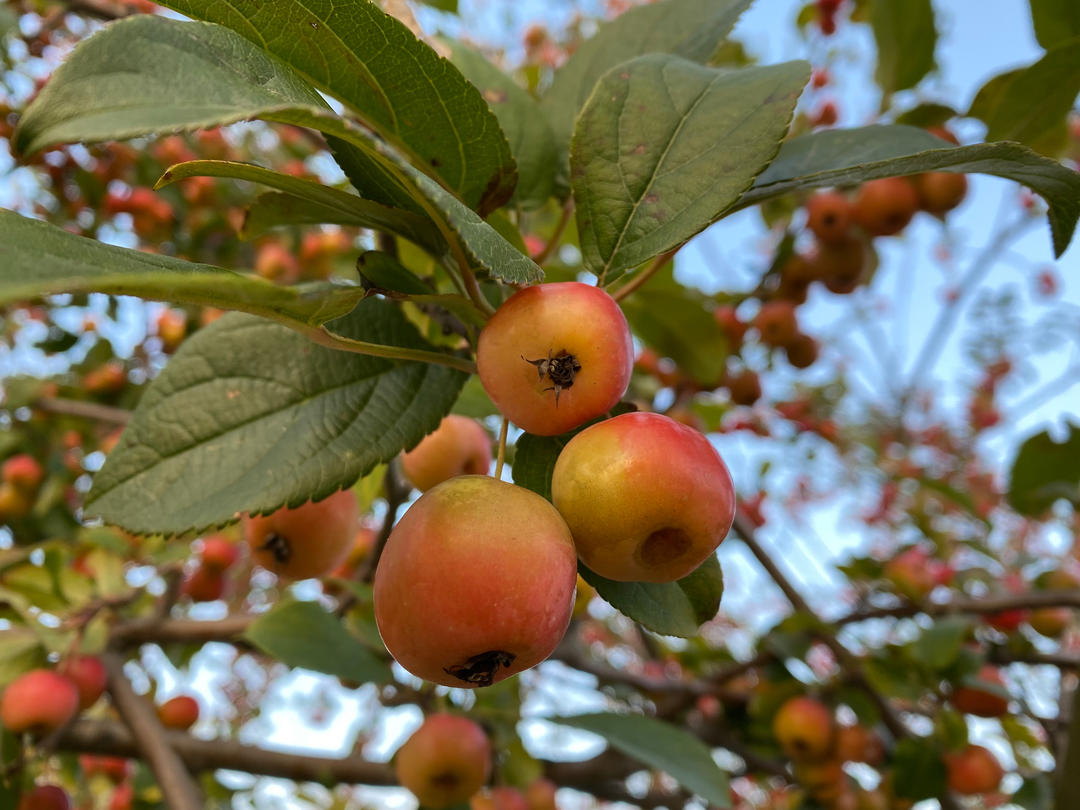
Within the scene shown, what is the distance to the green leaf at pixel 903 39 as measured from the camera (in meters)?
1.58

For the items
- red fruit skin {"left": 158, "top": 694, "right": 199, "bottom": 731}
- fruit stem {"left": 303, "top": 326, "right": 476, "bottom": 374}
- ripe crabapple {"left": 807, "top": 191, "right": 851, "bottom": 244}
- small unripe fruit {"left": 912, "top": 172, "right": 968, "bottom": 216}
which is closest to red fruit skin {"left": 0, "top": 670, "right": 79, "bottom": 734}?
red fruit skin {"left": 158, "top": 694, "right": 199, "bottom": 731}

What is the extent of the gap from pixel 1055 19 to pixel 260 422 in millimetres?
1485

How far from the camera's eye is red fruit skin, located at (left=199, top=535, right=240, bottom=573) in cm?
203

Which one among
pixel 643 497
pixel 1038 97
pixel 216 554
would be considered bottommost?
pixel 216 554

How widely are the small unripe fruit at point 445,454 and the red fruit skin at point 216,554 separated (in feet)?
3.80

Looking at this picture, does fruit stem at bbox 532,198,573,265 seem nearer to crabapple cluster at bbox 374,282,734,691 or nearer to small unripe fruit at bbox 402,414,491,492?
small unripe fruit at bbox 402,414,491,492

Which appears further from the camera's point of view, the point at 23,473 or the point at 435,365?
the point at 23,473

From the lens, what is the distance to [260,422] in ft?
2.77

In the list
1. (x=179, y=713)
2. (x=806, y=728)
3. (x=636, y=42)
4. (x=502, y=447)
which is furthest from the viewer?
(x=179, y=713)

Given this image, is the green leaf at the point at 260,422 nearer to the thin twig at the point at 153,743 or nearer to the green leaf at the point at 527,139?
the green leaf at the point at 527,139

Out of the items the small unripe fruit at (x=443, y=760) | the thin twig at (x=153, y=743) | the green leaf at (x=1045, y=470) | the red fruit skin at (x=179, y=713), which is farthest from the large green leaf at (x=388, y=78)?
the green leaf at (x=1045, y=470)

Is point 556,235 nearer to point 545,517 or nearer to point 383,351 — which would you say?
point 383,351

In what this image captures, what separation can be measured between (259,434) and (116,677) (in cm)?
136

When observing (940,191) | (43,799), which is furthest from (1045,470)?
(43,799)
